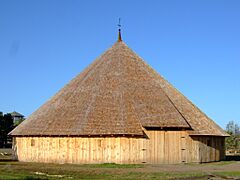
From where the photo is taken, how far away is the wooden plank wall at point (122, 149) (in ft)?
118

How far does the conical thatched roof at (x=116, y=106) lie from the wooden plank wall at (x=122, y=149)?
2.58 feet

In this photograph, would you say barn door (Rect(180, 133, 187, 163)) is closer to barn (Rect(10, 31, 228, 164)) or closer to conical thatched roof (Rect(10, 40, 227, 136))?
barn (Rect(10, 31, 228, 164))

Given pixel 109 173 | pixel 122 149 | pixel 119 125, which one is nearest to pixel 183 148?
pixel 122 149

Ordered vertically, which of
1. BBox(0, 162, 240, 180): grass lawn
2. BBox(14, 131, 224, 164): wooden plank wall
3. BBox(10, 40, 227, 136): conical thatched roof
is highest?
BBox(10, 40, 227, 136): conical thatched roof

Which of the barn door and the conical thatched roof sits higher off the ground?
the conical thatched roof

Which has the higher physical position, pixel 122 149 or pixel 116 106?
pixel 116 106

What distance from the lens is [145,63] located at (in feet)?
149

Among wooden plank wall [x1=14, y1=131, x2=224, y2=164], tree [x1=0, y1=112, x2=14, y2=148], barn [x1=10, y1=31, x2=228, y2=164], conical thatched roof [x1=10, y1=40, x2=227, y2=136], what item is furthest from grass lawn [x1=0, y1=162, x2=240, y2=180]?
tree [x1=0, y1=112, x2=14, y2=148]

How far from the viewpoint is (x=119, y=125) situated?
A: 118 ft

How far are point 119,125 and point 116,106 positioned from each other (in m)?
2.54

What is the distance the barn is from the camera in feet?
118

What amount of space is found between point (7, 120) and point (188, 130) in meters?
49.7

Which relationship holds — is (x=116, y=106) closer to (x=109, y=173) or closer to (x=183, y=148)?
(x=183, y=148)

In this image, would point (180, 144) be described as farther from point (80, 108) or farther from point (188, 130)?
point (80, 108)
